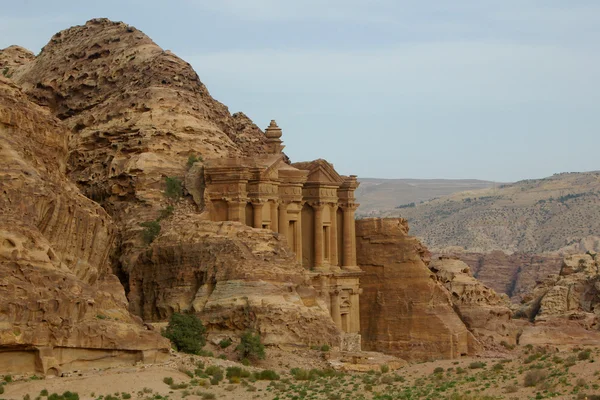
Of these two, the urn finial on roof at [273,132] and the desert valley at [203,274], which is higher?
the urn finial on roof at [273,132]

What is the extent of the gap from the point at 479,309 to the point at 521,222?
96.6 metres

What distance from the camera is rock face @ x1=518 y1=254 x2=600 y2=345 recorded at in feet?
249

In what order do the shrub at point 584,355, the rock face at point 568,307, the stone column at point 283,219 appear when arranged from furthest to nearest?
1. the rock face at point 568,307
2. the stone column at point 283,219
3. the shrub at point 584,355

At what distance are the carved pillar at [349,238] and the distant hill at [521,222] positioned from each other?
7651 centimetres

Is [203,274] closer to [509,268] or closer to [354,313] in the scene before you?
[354,313]

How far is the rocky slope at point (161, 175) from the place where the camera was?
194 ft

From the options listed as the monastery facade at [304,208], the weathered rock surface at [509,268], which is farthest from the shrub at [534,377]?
the weathered rock surface at [509,268]

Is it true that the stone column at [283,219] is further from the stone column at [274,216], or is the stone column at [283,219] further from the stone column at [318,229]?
the stone column at [318,229]

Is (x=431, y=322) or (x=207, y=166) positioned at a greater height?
(x=207, y=166)

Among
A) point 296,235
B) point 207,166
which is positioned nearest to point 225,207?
point 207,166

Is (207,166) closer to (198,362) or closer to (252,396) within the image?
(198,362)

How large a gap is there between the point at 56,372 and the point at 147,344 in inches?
153

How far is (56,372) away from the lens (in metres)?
45.5

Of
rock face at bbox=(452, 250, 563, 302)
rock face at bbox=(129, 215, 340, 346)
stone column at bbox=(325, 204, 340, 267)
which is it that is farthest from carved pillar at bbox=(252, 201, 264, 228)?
rock face at bbox=(452, 250, 563, 302)
